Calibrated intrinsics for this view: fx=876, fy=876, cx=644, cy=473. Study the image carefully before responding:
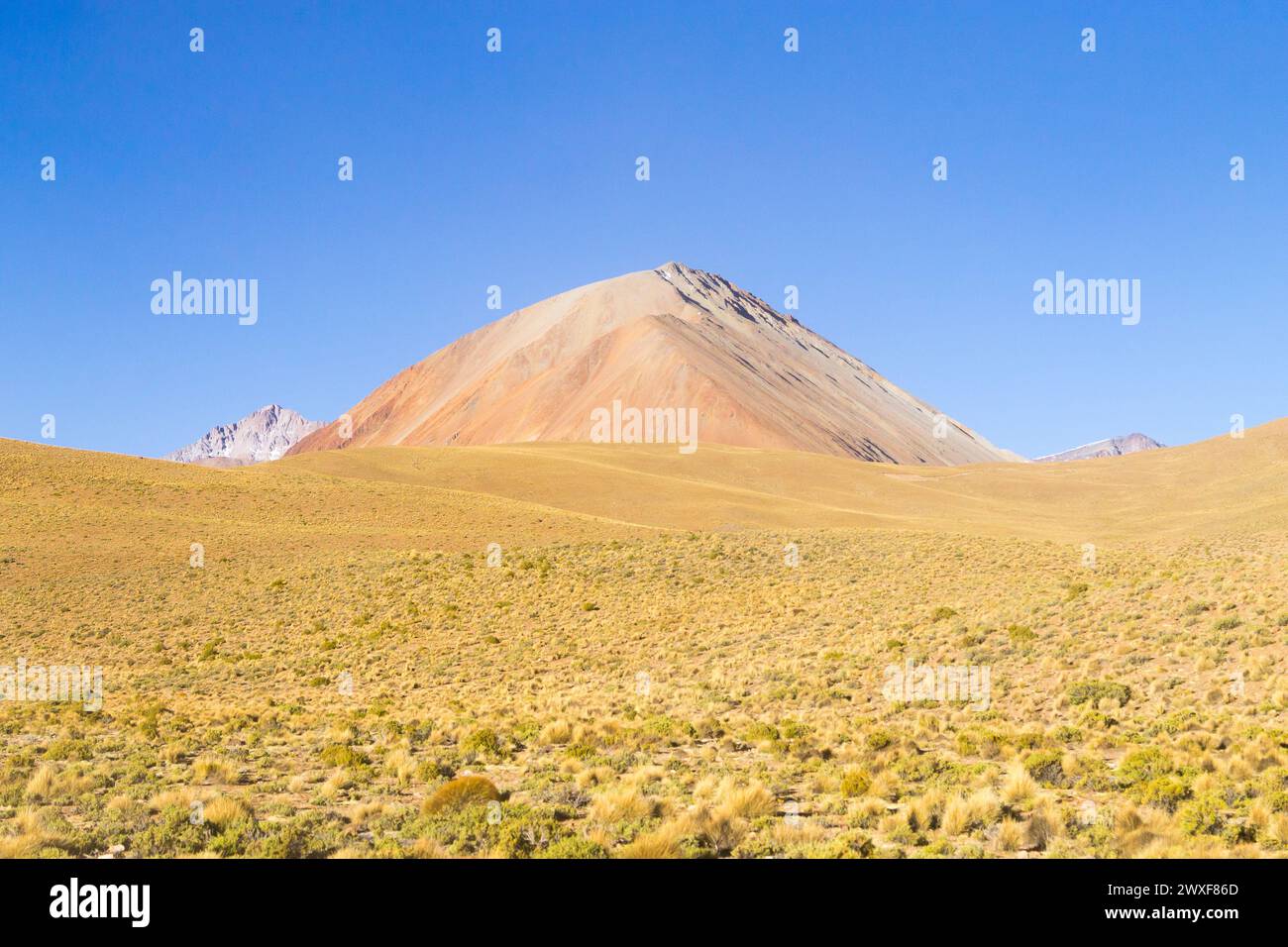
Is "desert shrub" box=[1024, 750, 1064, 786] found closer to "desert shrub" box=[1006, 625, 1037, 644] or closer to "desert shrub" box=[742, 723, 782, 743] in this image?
"desert shrub" box=[742, 723, 782, 743]

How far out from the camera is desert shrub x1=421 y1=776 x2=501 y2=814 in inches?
461

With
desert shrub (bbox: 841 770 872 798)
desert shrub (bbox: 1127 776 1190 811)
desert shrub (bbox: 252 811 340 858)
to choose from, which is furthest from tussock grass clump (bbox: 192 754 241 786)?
desert shrub (bbox: 1127 776 1190 811)

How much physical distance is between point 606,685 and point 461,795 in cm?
1239

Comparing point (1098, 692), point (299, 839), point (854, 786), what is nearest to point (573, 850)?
point (299, 839)

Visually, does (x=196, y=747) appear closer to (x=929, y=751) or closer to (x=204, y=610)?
(x=929, y=751)

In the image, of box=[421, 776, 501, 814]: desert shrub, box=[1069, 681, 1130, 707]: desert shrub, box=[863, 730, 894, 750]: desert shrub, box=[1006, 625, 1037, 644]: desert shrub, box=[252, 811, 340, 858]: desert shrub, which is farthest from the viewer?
box=[1006, 625, 1037, 644]: desert shrub

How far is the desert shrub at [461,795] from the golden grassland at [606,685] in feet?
0.27

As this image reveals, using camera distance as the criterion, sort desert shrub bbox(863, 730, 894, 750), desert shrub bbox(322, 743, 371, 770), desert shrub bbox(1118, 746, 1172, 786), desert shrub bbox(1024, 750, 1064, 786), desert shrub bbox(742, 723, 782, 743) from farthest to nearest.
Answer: desert shrub bbox(742, 723, 782, 743) → desert shrub bbox(863, 730, 894, 750) → desert shrub bbox(322, 743, 371, 770) → desert shrub bbox(1024, 750, 1064, 786) → desert shrub bbox(1118, 746, 1172, 786)

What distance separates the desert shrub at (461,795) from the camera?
11703 millimetres

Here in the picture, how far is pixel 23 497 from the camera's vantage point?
5428cm

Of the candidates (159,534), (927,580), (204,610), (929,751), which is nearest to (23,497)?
(159,534)

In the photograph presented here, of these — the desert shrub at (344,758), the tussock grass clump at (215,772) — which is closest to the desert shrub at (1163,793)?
the desert shrub at (344,758)

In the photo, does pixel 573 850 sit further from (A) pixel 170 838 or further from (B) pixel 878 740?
(B) pixel 878 740

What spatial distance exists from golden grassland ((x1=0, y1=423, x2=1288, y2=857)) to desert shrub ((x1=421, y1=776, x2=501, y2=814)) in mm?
82
